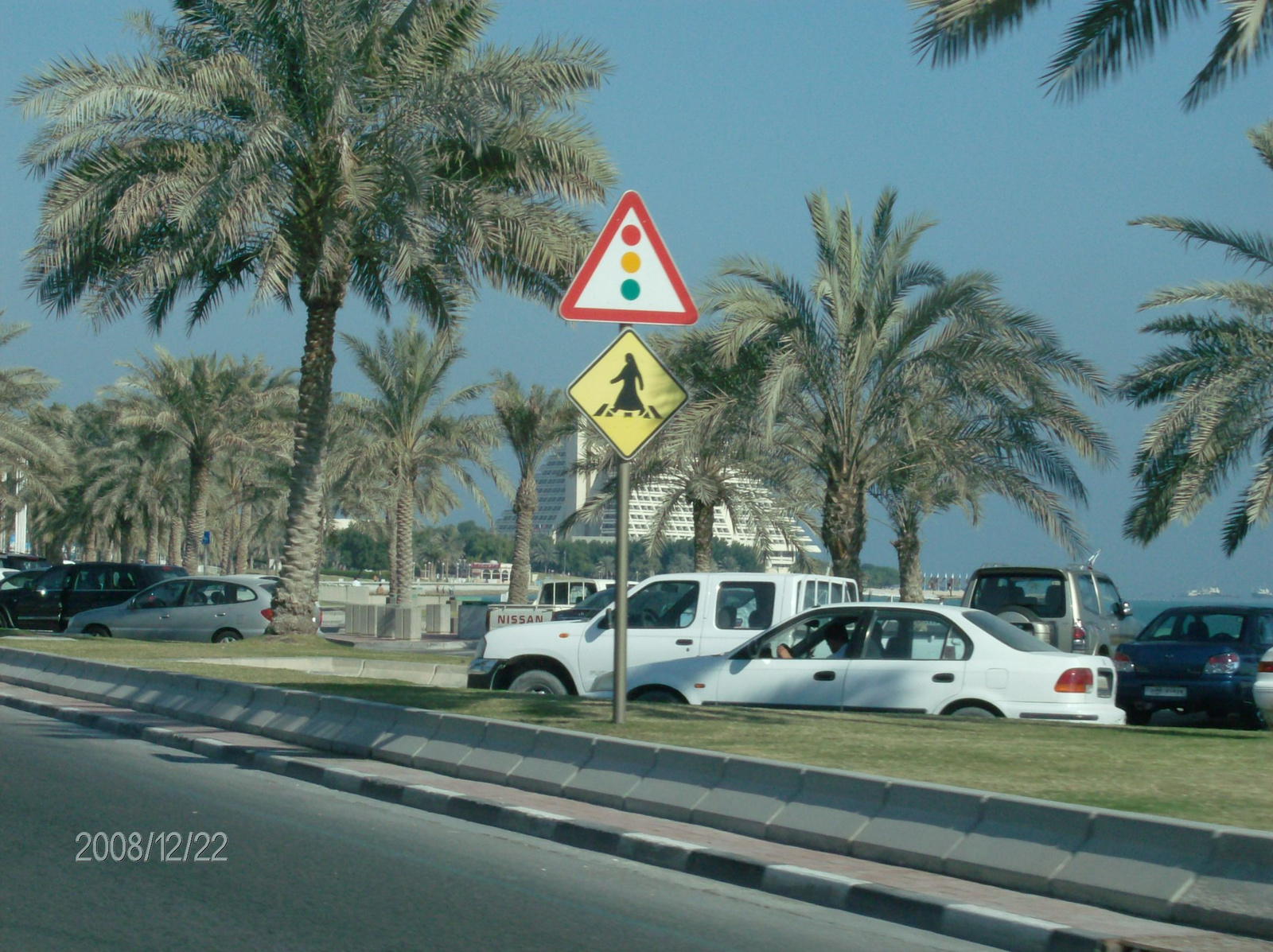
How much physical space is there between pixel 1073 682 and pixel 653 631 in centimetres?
443

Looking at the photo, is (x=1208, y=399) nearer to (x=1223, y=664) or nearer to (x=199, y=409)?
(x=1223, y=664)

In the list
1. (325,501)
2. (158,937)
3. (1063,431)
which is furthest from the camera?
(325,501)

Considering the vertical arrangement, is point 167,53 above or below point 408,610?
above

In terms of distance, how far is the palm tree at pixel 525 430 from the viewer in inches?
1666

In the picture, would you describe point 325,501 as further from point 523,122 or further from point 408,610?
point 523,122

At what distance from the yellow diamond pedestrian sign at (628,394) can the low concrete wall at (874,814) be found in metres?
2.24

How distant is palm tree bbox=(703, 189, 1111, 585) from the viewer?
859 inches

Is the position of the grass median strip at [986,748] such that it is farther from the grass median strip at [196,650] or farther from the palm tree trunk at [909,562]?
the palm tree trunk at [909,562]

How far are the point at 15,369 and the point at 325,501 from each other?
14.4m

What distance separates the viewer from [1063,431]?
23.1m

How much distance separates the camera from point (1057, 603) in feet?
58.7

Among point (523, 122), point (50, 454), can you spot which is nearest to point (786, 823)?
point (523, 122)

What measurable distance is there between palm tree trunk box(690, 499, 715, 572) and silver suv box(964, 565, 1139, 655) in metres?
16.9
